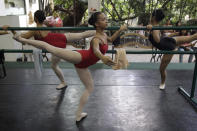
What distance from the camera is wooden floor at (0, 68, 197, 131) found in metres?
1.96

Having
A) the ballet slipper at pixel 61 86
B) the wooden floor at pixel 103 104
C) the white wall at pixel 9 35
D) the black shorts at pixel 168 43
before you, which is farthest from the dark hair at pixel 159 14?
the white wall at pixel 9 35

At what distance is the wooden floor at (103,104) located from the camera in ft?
6.43

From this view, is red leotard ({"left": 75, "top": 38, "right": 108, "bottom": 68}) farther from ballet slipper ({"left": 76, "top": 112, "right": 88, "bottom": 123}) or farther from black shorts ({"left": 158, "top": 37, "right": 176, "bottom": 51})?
black shorts ({"left": 158, "top": 37, "right": 176, "bottom": 51})

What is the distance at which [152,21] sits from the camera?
2412 mm

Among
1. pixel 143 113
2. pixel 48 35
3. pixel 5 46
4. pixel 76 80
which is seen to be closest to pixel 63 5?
pixel 5 46

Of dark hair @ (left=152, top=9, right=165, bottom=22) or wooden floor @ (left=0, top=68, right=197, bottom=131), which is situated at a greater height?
dark hair @ (left=152, top=9, right=165, bottom=22)

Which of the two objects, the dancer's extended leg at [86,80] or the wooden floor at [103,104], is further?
the wooden floor at [103,104]

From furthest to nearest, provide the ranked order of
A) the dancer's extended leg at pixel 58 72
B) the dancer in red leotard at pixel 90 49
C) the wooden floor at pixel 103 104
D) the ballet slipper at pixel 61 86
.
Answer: the ballet slipper at pixel 61 86
the dancer's extended leg at pixel 58 72
the wooden floor at pixel 103 104
the dancer in red leotard at pixel 90 49

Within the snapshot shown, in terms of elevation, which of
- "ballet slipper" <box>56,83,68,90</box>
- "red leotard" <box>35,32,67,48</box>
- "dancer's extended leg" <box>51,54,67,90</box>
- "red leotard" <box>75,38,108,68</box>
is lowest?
"ballet slipper" <box>56,83,68,90</box>

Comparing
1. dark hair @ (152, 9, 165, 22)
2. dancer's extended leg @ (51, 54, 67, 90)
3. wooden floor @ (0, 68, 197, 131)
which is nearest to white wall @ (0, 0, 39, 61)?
wooden floor @ (0, 68, 197, 131)

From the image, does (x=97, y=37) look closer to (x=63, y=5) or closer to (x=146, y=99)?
(x=146, y=99)

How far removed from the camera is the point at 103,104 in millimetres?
2381

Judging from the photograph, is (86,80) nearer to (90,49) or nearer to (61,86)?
(90,49)

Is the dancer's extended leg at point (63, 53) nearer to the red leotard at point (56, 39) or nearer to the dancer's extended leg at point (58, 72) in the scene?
the red leotard at point (56, 39)
